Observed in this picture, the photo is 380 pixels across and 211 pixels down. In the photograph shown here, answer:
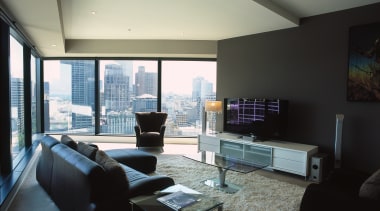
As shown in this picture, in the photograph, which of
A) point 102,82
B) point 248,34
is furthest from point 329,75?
point 102,82

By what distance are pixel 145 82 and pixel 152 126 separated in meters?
1.33

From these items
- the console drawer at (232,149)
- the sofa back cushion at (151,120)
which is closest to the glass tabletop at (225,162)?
the console drawer at (232,149)

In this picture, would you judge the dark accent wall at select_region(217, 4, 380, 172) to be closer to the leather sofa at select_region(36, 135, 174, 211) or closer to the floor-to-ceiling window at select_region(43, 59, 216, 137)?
the floor-to-ceiling window at select_region(43, 59, 216, 137)

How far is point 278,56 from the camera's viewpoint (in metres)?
4.82

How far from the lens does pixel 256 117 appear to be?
480cm

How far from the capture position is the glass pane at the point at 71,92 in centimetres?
702

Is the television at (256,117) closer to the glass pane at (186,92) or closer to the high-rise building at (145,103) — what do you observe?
the glass pane at (186,92)

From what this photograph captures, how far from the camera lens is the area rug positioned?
9.98ft

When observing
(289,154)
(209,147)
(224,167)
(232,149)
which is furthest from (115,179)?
(209,147)

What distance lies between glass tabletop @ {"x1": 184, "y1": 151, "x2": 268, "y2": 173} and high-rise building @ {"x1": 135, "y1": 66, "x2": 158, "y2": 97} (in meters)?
A: 3.40

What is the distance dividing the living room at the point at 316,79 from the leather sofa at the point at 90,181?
118 inches

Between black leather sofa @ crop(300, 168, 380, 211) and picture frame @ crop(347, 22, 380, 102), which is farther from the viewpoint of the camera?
picture frame @ crop(347, 22, 380, 102)

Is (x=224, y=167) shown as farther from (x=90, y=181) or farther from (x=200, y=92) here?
(x=200, y=92)

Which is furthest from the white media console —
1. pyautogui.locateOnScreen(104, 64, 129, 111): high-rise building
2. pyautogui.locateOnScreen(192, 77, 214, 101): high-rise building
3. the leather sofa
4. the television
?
pyautogui.locateOnScreen(104, 64, 129, 111): high-rise building
